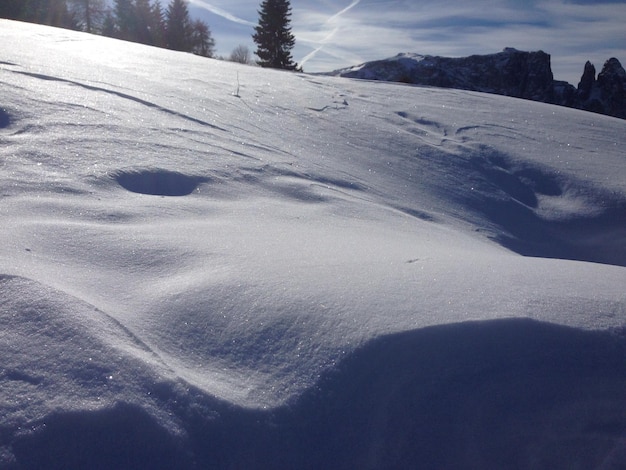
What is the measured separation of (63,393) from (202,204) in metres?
1.44

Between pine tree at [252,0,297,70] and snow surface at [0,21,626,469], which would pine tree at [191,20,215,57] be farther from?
snow surface at [0,21,626,469]

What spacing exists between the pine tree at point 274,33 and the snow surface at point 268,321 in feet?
74.9

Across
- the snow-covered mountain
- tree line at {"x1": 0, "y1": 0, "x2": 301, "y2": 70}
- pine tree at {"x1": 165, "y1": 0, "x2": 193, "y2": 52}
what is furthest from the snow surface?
pine tree at {"x1": 165, "y1": 0, "x2": 193, "y2": 52}

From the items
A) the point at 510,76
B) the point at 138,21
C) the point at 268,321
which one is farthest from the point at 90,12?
the point at 268,321

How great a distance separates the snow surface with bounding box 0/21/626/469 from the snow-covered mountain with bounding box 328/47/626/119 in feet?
41.9

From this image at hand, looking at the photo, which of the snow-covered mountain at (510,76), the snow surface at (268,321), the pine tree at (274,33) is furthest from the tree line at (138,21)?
the snow surface at (268,321)

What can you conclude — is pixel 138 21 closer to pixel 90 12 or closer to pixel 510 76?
pixel 90 12

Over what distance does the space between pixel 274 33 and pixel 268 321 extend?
25420 mm

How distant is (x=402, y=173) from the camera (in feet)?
12.2

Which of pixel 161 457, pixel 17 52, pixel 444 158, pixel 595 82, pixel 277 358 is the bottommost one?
pixel 161 457

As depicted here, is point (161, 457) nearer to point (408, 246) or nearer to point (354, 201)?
point (408, 246)

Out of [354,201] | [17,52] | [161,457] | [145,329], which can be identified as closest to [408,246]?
[354,201]

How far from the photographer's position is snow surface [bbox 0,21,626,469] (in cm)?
114

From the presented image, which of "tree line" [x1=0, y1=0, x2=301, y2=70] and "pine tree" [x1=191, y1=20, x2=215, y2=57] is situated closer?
"tree line" [x1=0, y1=0, x2=301, y2=70]
